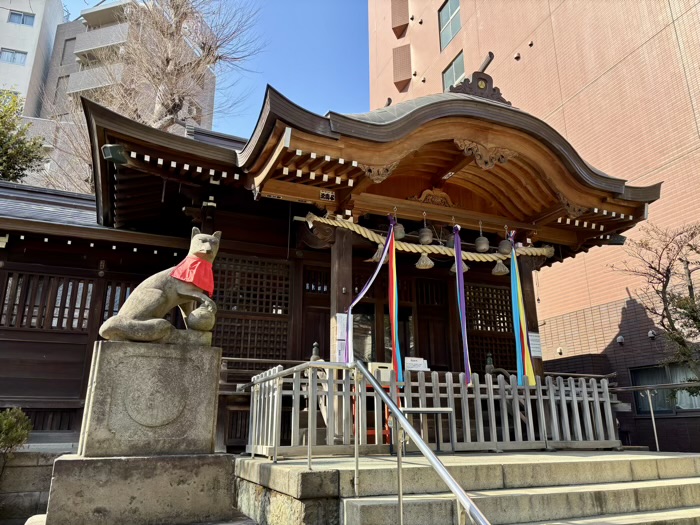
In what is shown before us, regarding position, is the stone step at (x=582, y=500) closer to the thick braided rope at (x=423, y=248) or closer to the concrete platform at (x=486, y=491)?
the concrete platform at (x=486, y=491)

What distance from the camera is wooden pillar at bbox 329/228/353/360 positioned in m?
6.50

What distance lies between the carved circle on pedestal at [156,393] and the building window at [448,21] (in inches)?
743

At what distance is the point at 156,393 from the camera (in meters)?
4.00

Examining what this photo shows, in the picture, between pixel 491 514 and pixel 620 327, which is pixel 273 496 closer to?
pixel 491 514

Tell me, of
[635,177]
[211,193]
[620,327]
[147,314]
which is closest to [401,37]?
[635,177]

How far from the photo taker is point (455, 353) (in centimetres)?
927

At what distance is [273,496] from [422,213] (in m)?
4.99

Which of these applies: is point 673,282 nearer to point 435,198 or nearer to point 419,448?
point 435,198

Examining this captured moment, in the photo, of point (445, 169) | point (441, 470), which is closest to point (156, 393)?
point (441, 470)

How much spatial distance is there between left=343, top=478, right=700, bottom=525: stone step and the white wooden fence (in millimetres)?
831

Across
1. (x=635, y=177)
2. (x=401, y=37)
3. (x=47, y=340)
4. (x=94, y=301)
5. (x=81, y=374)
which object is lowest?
(x=81, y=374)

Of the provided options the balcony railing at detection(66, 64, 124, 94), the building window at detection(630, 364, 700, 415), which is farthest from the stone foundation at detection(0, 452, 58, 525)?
the balcony railing at detection(66, 64, 124, 94)

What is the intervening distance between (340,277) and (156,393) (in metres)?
3.22

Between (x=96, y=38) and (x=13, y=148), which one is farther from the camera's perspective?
(x=96, y=38)
